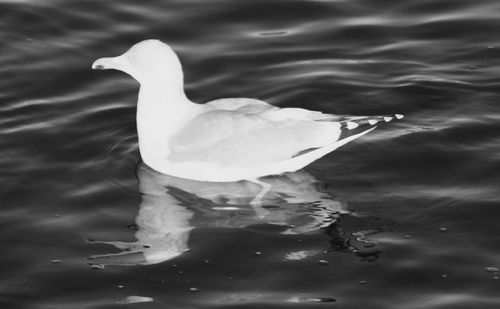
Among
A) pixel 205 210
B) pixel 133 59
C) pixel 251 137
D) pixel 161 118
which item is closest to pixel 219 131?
pixel 251 137

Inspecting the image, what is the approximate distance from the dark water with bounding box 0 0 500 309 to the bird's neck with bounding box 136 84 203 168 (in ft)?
0.92

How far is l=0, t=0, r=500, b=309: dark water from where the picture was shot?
904 cm

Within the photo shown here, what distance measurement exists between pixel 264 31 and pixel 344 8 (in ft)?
3.56

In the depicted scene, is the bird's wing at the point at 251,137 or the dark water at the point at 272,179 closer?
the dark water at the point at 272,179

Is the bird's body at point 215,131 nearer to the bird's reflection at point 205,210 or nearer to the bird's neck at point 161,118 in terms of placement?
the bird's neck at point 161,118

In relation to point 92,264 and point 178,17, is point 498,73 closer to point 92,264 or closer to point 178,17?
point 178,17

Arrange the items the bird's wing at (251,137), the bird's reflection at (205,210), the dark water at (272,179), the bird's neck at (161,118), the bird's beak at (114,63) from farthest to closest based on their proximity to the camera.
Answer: the bird's beak at (114,63)
the bird's neck at (161,118)
the bird's wing at (251,137)
the bird's reflection at (205,210)
the dark water at (272,179)

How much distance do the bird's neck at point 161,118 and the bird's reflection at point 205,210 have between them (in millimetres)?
263

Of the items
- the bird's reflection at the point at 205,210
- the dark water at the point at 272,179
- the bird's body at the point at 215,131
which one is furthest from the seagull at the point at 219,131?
the dark water at the point at 272,179

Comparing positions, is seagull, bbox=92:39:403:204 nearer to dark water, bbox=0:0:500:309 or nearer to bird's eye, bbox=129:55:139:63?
bird's eye, bbox=129:55:139:63

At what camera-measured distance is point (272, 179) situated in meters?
11.0

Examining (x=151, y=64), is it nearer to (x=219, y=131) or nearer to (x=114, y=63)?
(x=114, y=63)

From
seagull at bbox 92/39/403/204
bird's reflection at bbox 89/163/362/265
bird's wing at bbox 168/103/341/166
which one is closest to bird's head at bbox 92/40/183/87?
seagull at bbox 92/39/403/204

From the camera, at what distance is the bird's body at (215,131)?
10.5 metres
